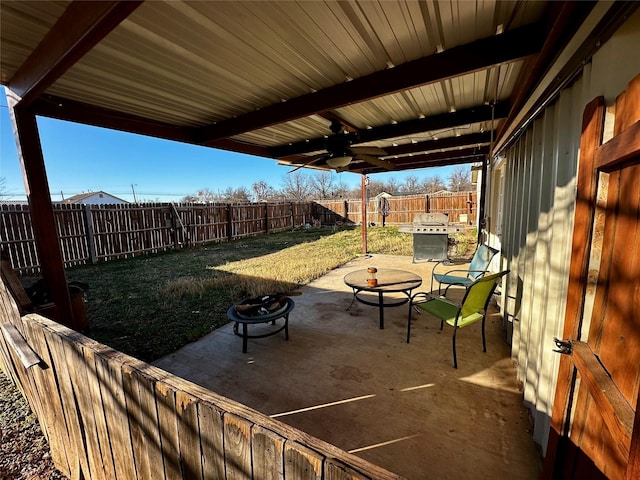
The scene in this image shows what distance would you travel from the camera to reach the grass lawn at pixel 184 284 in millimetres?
3334

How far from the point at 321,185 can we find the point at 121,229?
26253 millimetres

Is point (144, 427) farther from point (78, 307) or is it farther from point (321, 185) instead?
point (321, 185)

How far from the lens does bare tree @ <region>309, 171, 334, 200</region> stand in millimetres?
32531

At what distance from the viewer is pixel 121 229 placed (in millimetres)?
8367

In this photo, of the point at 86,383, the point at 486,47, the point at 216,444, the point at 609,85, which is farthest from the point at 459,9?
the point at 86,383

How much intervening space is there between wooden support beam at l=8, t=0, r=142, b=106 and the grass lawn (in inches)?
98.2

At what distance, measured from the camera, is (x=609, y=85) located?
3.36 ft

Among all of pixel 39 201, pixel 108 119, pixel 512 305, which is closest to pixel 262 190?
pixel 108 119

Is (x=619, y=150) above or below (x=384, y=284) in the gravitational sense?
above

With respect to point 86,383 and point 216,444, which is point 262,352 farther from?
point 216,444

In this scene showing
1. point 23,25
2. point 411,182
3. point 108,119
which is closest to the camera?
point 23,25

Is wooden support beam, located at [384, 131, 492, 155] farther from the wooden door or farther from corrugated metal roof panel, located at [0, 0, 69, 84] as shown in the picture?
corrugated metal roof panel, located at [0, 0, 69, 84]

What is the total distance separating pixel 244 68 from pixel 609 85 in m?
2.01

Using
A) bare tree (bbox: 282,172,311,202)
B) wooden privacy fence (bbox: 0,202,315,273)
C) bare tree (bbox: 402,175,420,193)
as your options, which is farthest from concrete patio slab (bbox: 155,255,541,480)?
bare tree (bbox: 402,175,420,193)
